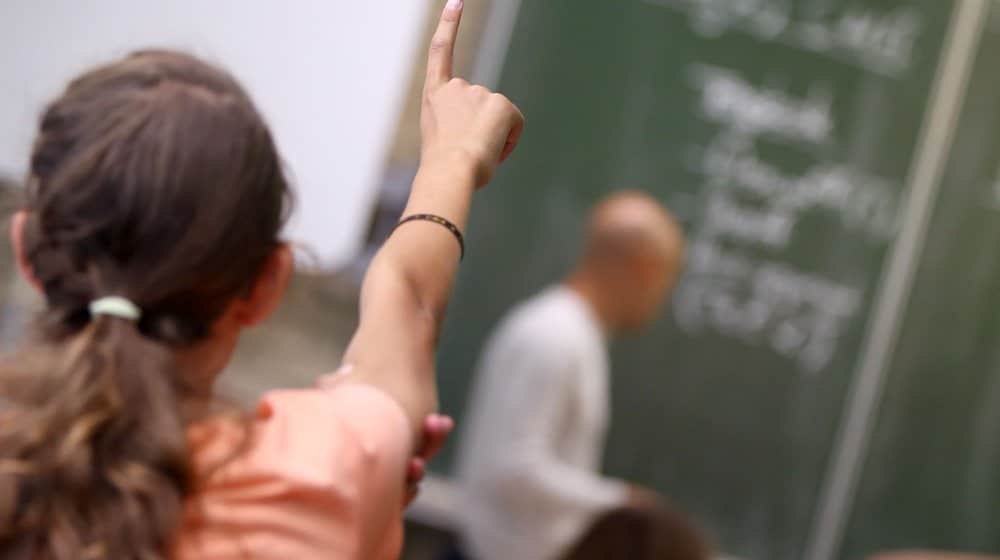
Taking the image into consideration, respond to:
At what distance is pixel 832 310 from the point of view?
2602mm

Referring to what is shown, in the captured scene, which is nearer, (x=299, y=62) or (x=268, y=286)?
(x=268, y=286)

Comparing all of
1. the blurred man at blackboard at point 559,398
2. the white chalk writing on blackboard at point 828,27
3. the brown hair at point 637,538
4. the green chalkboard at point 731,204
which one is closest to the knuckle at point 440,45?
the brown hair at point 637,538

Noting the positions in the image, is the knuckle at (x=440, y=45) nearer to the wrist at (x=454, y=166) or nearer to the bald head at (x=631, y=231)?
the wrist at (x=454, y=166)

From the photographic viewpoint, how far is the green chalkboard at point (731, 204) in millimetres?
2484

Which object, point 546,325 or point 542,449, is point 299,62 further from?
point 542,449

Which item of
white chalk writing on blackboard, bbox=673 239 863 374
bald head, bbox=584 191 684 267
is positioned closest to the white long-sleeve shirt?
bald head, bbox=584 191 684 267

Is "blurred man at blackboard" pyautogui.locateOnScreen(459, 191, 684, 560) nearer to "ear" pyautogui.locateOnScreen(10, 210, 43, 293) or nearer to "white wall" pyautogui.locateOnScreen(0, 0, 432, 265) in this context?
"white wall" pyautogui.locateOnScreen(0, 0, 432, 265)

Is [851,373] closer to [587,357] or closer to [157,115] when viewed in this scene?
[587,357]

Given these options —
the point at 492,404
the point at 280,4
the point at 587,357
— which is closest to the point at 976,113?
the point at 587,357

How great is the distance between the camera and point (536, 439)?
231 centimetres

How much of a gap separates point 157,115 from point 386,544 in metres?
0.29

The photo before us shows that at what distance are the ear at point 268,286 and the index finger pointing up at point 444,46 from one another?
0.55ft

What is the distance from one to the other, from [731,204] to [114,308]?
2.00 m

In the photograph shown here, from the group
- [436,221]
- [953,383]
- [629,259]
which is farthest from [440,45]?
[953,383]
